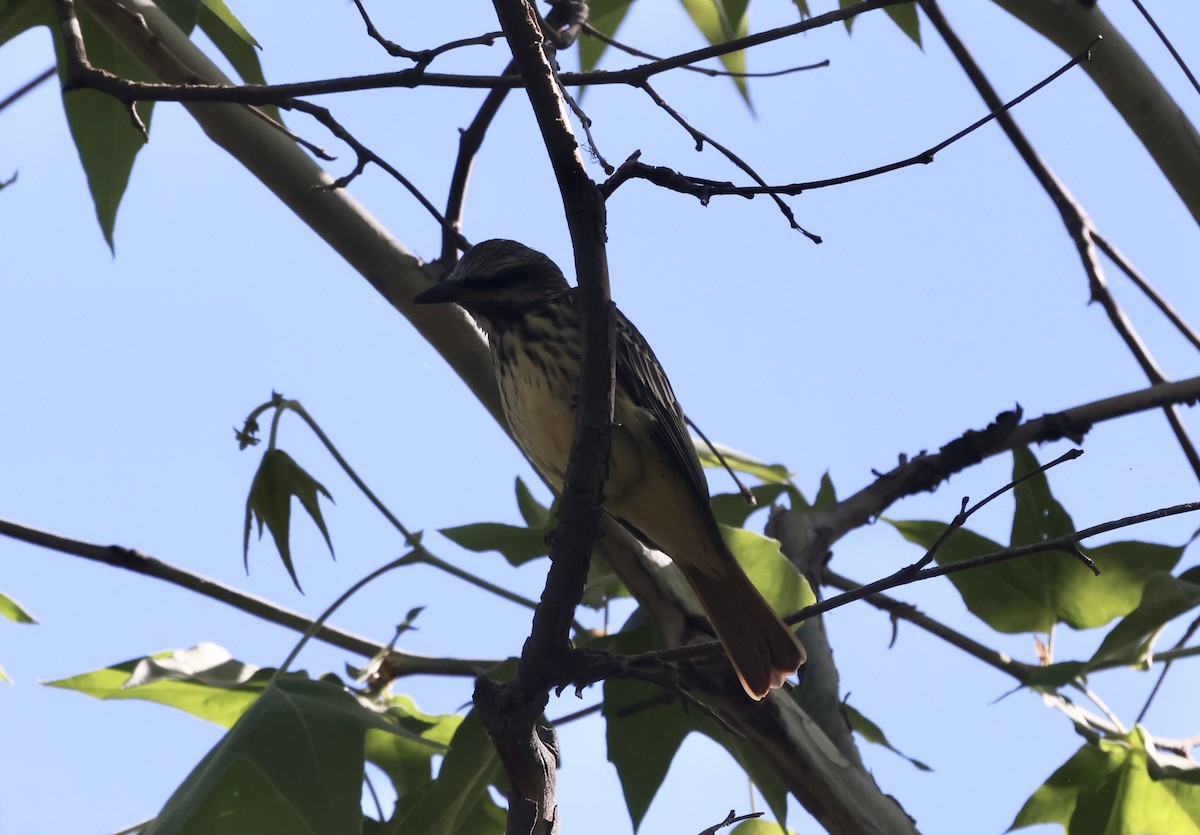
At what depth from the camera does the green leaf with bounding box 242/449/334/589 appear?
3557mm

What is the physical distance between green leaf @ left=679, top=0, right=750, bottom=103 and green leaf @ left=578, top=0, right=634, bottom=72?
303mm

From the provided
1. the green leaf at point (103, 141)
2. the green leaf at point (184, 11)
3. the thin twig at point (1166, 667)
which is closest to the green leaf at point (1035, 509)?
the thin twig at point (1166, 667)

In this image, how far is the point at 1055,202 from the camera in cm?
433

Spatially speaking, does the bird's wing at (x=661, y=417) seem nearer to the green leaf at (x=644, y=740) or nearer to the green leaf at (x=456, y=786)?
the green leaf at (x=644, y=740)

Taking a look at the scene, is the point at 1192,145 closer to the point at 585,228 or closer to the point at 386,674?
the point at 585,228

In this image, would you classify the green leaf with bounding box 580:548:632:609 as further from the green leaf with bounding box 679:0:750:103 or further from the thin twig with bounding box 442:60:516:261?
the green leaf with bounding box 679:0:750:103

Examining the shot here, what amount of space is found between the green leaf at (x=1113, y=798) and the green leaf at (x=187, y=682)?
7.27 feet

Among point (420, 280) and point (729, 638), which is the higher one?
point (420, 280)

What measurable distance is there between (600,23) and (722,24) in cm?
42

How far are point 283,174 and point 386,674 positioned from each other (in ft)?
5.08

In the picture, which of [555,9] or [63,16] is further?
[555,9]

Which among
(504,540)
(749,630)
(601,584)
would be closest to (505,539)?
(504,540)

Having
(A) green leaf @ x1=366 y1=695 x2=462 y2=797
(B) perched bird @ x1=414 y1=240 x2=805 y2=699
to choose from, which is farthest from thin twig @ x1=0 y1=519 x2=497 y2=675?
(B) perched bird @ x1=414 y1=240 x2=805 y2=699

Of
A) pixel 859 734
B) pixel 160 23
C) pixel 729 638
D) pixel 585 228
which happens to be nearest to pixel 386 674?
pixel 729 638
